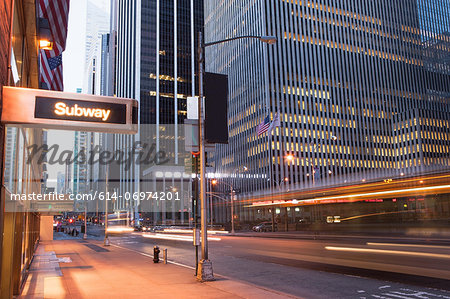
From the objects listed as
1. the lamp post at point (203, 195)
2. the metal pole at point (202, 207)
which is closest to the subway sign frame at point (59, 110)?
the lamp post at point (203, 195)

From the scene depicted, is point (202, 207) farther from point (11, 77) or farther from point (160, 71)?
point (160, 71)

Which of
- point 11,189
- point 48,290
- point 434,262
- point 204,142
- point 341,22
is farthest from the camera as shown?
point 341,22

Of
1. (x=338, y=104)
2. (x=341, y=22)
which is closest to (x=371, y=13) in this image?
(x=341, y=22)

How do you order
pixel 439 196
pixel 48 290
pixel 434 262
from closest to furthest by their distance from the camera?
pixel 48 290 < pixel 434 262 < pixel 439 196

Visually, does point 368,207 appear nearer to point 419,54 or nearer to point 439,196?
point 439,196

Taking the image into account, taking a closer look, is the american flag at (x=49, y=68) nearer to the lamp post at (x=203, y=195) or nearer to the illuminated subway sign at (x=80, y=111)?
the lamp post at (x=203, y=195)

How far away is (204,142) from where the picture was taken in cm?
1552

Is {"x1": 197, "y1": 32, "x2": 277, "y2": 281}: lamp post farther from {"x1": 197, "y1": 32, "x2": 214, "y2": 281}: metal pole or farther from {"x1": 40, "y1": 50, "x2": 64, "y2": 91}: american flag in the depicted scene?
{"x1": 40, "y1": 50, "x2": 64, "y2": 91}: american flag

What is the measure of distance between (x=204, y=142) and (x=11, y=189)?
8000 mm

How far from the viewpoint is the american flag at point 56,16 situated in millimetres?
10156

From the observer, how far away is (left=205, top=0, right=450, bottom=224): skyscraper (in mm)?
103938

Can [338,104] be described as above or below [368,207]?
above

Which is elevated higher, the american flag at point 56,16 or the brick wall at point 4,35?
the american flag at point 56,16

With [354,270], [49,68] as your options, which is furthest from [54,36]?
[354,270]
